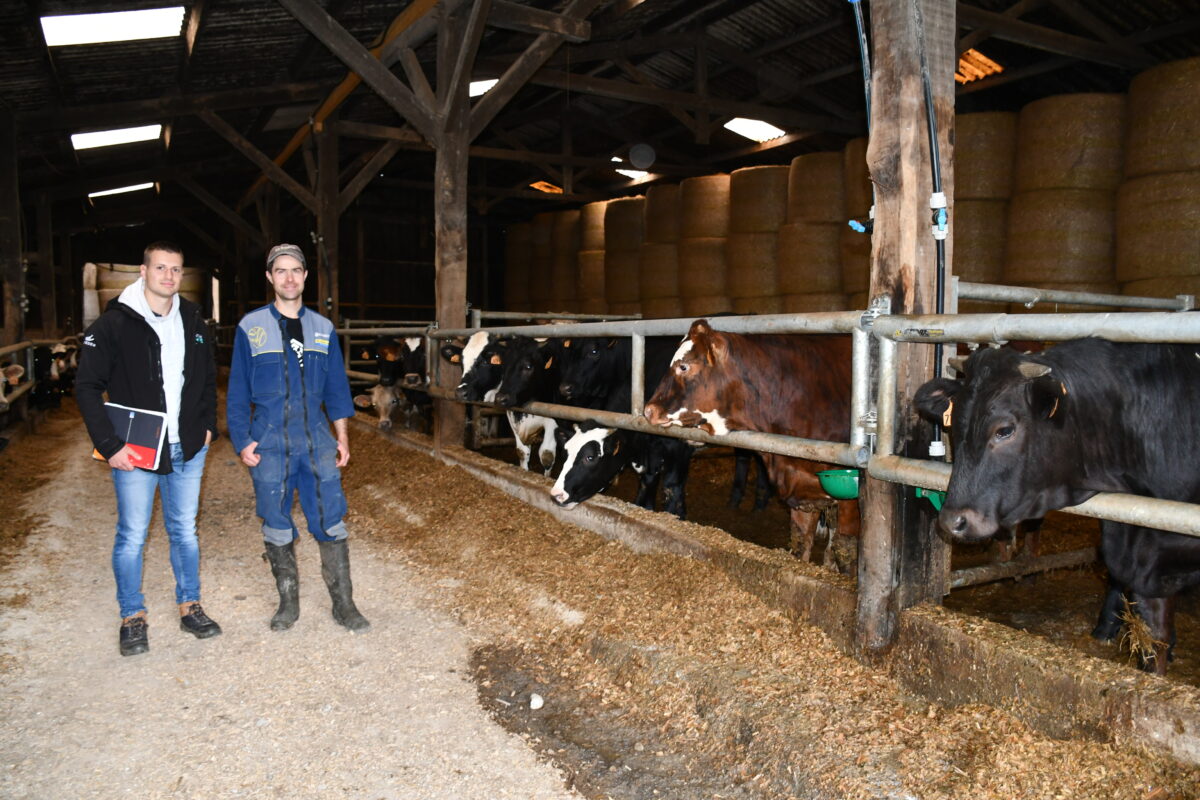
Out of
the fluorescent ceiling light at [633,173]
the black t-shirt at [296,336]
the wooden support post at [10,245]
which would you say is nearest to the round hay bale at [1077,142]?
the black t-shirt at [296,336]

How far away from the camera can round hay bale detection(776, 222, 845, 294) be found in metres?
9.66

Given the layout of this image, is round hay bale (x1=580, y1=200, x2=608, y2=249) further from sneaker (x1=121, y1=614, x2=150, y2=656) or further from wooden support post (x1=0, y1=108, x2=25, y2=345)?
sneaker (x1=121, y1=614, x2=150, y2=656)

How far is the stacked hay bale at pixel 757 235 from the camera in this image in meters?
10.6

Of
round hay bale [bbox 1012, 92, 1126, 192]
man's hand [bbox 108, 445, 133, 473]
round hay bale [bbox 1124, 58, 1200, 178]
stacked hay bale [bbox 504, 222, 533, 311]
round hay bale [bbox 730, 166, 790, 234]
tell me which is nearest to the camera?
man's hand [bbox 108, 445, 133, 473]

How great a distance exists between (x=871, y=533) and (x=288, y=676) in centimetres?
219

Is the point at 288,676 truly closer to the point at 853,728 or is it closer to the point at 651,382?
the point at 853,728

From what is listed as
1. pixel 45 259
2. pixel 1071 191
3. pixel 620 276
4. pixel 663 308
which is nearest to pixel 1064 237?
pixel 1071 191

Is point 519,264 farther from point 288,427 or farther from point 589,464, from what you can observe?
point 288,427

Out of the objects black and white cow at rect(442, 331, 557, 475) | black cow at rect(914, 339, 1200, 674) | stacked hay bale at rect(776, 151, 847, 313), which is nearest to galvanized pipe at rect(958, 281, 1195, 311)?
black cow at rect(914, 339, 1200, 674)

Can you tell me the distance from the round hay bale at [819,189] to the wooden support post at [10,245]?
28.4ft

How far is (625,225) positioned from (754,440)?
1097cm

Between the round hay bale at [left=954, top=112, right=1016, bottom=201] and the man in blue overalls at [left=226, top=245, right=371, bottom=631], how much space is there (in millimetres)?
6042

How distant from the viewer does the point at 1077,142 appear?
263 inches

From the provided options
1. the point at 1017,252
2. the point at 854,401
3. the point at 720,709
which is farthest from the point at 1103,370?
the point at 1017,252
